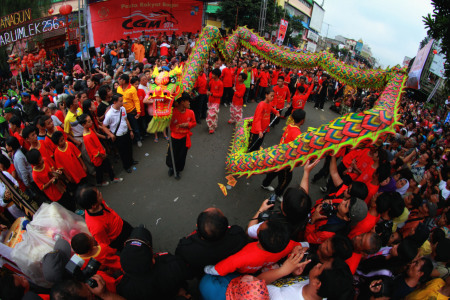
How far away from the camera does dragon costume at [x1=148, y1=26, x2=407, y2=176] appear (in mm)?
2871

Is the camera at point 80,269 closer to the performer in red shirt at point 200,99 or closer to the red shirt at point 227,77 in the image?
the performer in red shirt at point 200,99

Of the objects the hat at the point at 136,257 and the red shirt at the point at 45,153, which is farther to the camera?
the red shirt at the point at 45,153

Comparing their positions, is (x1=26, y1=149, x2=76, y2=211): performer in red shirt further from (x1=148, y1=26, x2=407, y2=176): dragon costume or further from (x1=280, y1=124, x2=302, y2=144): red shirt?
(x1=280, y1=124, x2=302, y2=144): red shirt

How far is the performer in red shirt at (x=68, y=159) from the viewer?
3.32 metres

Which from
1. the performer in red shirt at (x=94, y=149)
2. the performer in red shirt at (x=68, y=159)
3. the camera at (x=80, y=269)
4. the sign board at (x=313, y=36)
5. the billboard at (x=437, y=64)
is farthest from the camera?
the sign board at (x=313, y=36)

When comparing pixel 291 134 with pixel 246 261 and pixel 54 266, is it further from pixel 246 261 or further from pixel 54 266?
pixel 54 266

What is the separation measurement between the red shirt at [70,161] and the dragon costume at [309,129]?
1.23 m

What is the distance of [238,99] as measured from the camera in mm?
6656

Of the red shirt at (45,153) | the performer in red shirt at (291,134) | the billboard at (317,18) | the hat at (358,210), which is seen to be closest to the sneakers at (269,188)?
the performer in red shirt at (291,134)

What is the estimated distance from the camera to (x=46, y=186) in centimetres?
311

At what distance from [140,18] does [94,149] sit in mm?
13611

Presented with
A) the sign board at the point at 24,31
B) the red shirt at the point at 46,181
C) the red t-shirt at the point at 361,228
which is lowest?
the red shirt at the point at 46,181

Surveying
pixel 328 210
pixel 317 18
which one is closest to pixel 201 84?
pixel 328 210

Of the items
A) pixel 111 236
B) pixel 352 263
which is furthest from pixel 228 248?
pixel 111 236
